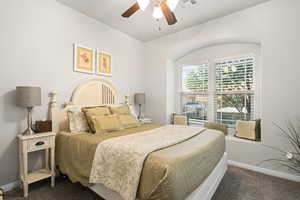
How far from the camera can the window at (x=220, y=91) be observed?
301cm

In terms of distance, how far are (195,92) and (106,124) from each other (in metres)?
2.40

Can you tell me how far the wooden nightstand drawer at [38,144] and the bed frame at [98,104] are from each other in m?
0.32

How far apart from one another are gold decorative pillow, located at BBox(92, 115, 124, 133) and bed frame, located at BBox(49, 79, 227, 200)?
64 centimetres

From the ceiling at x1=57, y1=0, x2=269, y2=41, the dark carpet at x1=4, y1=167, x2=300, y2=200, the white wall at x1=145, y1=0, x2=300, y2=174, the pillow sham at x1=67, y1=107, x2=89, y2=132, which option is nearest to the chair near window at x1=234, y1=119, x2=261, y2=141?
the white wall at x1=145, y1=0, x2=300, y2=174

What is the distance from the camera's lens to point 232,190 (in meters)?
1.98

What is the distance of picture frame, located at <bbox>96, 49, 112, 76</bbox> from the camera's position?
3025 millimetres

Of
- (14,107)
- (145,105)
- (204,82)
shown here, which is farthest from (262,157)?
(14,107)

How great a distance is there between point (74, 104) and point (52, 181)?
1.18 m

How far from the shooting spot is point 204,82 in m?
3.57

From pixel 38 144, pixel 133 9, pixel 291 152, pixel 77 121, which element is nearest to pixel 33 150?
pixel 38 144

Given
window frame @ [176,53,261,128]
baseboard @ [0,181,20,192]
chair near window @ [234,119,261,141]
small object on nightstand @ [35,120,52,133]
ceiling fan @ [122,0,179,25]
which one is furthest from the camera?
window frame @ [176,53,261,128]

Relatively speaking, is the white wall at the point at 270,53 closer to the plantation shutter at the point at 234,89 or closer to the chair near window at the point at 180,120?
the plantation shutter at the point at 234,89

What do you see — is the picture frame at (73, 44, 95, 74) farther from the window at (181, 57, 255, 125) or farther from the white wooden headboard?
the window at (181, 57, 255, 125)

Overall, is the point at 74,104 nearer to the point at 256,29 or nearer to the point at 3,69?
the point at 3,69
